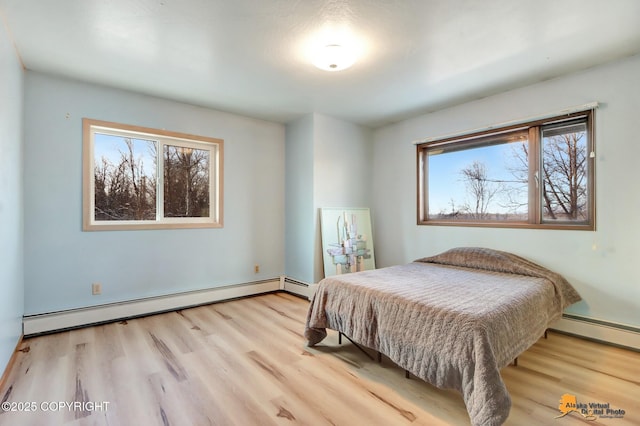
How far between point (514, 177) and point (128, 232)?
13.3 ft

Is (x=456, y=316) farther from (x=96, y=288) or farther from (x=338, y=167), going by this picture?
(x=96, y=288)

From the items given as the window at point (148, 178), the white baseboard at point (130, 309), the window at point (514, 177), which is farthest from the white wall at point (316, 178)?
the window at point (148, 178)

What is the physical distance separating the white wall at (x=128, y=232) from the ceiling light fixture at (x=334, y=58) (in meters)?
1.82

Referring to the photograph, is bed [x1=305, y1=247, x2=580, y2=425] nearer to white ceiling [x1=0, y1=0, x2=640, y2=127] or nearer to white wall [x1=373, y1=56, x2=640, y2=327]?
white wall [x1=373, y1=56, x2=640, y2=327]

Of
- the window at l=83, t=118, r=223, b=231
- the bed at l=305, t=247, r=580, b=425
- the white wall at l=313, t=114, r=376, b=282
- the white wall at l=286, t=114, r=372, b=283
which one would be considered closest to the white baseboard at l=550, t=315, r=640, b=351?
the bed at l=305, t=247, r=580, b=425

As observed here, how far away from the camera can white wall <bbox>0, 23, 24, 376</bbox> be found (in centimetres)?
191

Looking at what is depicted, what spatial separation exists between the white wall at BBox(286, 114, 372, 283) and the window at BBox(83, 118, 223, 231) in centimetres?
99

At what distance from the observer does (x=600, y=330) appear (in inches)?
99.6

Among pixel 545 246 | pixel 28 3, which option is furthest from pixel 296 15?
pixel 545 246

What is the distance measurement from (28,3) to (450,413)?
341 centimetres

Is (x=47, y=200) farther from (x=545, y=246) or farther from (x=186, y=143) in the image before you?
(x=545, y=246)

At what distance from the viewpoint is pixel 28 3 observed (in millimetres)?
1800

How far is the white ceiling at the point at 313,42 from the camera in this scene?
1856 mm

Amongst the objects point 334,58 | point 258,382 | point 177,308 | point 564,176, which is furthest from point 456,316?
point 177,308
